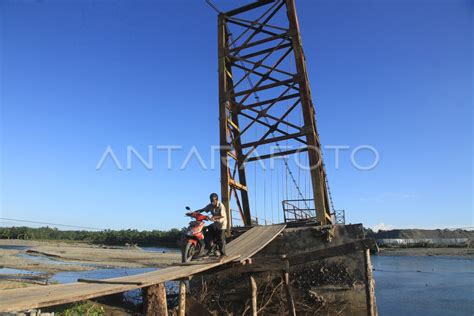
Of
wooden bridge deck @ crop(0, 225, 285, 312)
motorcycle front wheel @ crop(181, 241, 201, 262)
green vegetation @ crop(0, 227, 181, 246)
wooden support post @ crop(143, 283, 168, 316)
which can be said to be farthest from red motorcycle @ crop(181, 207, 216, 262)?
green vegetation @ crop(0, 227, 181, 246)

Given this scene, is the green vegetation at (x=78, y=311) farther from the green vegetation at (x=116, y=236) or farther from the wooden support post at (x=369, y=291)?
the green vegetation at (x=116, y=236)

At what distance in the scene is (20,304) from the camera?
2.90 meters

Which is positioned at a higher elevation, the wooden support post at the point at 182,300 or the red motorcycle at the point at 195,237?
the red motorcycle at the point at 195,237

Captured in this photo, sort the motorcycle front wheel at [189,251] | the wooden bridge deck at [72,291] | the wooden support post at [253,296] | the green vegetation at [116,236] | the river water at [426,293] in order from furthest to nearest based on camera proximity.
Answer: the green vegetation at [116,236] < the river water at [426,293] < the wooden support post at [253,296] < the motorcycle front wheel at [189,251] < the wooden bridge deck at [72,291]

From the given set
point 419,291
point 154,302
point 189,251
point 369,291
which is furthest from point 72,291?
point 419,291

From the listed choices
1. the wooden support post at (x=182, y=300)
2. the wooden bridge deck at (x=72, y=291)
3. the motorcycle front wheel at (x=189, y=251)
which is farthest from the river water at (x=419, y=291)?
the wooden bridge deck at (x=72, y=291)

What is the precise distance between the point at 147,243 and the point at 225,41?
246 feet

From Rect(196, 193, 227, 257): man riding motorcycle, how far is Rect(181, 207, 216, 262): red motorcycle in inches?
4.4

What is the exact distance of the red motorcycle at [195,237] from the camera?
722cm

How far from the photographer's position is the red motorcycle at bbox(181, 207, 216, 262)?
7.22 metres

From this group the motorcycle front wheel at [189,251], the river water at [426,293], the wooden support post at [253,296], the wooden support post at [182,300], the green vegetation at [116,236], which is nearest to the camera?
the wooden support post at [182,300]

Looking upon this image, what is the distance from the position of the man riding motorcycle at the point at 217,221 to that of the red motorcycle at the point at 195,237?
0.11 metres

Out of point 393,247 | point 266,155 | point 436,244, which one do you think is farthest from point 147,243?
point 266,155

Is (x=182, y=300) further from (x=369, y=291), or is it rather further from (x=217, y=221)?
(x=369, y=291)
